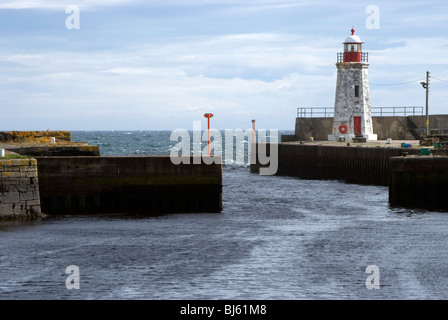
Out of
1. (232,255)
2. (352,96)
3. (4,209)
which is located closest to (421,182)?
(232,255)

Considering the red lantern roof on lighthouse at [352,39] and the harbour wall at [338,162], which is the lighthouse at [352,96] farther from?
the harbour wall at [338,162]

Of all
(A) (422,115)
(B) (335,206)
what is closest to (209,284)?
(B) (335,206)

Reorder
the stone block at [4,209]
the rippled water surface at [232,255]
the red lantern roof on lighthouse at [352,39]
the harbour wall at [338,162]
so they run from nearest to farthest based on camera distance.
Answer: the rippled water surface at [232,255], the stone block at [4,209], the harbour wall at [338,162], the red lantern roof on lighthouse at [352,39]

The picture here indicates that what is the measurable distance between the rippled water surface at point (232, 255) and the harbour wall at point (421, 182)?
953 millimetres

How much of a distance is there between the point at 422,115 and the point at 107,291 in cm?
5065

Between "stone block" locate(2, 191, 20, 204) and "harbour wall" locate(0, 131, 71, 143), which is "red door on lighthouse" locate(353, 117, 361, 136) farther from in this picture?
"stone block" locate(2, 191, 20, 204)

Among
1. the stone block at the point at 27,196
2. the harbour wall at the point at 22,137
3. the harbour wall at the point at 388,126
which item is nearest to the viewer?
the stone block at the point at 27,196

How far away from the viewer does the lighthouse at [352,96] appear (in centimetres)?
5831

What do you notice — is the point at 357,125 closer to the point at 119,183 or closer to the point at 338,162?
the point at 338,162

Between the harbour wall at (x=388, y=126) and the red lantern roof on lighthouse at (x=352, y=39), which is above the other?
the red lantern roof on lighthouse at (x=352, y=39)

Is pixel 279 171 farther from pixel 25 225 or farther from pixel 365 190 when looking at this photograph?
pixel 25 225

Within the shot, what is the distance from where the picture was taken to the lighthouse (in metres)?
58.3

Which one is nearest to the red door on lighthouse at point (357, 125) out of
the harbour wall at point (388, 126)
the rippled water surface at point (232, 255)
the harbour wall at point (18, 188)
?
the harbour wall at point (388, 126)

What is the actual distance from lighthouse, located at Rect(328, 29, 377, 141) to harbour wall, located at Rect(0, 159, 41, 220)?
35888mm
